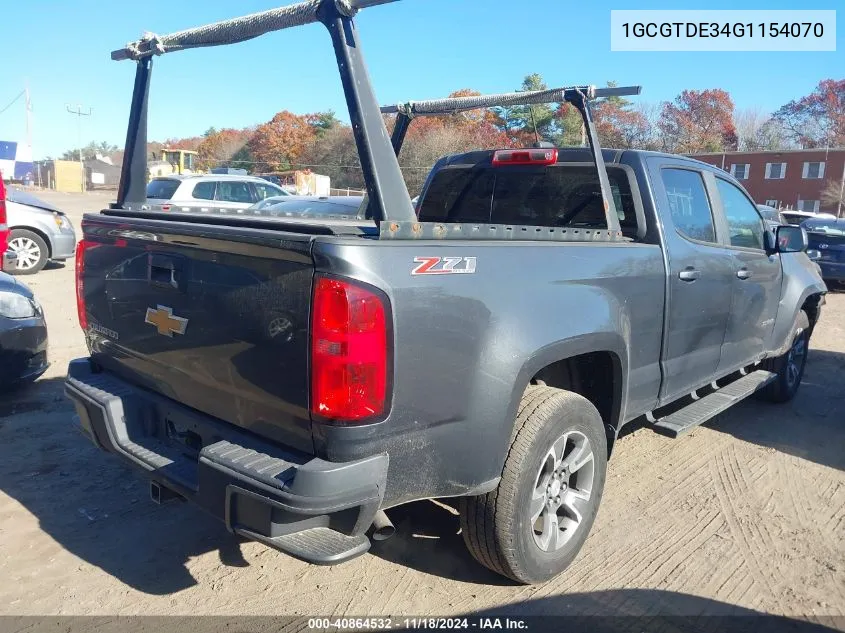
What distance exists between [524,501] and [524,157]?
217cm

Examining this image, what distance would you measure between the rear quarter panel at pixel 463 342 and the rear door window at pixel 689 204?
1.24 m

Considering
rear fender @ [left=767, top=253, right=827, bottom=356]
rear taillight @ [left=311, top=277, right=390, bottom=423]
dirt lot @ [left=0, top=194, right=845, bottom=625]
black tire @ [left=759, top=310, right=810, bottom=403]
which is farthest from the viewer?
black tire @ [left=759, top=310, right=810, bottom=403]

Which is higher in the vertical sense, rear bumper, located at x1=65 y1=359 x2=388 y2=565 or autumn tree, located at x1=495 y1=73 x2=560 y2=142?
autumn tree, located at x1=495 y1=73 x2=560 y2=142

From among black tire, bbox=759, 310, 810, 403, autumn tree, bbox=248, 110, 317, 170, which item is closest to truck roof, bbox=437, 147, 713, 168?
black tire, bbox=759, 310, 810, 403

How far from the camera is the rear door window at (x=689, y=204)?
4082 mm

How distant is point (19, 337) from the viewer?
196 inches

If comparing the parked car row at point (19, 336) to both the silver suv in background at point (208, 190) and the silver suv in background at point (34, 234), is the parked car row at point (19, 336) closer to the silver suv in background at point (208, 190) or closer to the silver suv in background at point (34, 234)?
the silver suv in background at point (34, 234)

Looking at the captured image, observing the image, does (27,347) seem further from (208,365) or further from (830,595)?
(830,595)


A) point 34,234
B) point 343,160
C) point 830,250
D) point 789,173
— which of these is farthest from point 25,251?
point 789,173

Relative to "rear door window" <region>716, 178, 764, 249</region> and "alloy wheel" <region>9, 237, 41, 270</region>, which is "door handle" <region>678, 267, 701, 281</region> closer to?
"rear door window" <region>716, 178, 764, 249</region>

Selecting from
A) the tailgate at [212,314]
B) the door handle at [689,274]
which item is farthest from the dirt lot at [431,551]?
the door handle at [689,274]

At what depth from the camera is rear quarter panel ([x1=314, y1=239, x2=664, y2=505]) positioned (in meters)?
2.28

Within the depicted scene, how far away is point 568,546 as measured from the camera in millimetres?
3191

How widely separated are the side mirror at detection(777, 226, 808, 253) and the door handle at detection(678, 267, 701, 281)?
132cm
